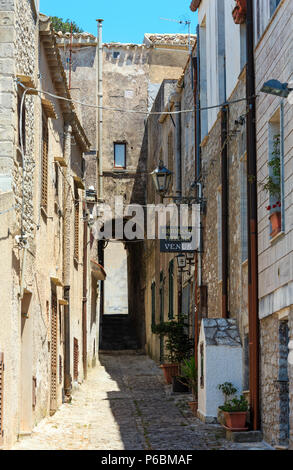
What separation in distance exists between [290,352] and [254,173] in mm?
3221

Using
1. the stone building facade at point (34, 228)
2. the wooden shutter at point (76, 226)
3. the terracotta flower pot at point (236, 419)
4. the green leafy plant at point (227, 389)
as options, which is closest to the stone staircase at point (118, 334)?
the wooden shutter at point (76, 226)

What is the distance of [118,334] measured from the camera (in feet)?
119

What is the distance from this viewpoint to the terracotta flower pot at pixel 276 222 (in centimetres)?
1130

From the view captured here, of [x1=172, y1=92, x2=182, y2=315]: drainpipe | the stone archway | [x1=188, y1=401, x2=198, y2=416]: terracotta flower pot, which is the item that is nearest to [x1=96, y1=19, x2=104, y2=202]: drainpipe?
the stone archway

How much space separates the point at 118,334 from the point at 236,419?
2392 cm

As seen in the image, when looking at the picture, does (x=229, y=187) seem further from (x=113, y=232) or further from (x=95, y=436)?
(x=113, y=232)

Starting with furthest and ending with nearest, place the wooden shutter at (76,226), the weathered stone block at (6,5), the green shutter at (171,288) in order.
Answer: the green shutter at (171,288) < the wooden shutter at (76,226) < the weathered stone block at (6,5)

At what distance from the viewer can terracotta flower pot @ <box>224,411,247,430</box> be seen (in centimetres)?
1257

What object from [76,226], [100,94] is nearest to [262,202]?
[76,226]

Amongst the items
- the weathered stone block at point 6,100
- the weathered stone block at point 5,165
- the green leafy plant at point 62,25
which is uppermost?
the green leafy plant at point 62,25

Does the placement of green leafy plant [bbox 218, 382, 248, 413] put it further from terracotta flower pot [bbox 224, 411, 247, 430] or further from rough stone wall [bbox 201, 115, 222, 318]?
rough stone wall [bbox 201, 115, 222, 318]

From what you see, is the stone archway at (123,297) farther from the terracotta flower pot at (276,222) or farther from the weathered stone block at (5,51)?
the terracotta flower pot at (276,222)

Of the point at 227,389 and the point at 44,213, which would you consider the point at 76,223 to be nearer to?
the point at 44,213

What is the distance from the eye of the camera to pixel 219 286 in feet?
53.1
